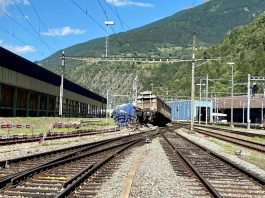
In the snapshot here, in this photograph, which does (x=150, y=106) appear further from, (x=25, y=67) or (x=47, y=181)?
(x=47, y=181)

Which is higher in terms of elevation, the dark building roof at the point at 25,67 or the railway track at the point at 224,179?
the dark building roof at the point at 25,67

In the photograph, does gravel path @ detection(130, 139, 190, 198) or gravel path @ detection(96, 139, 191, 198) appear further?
gravel path @ detection(130, 139, 190, 198)

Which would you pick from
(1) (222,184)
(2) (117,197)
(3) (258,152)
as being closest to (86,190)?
(2) (117,197)

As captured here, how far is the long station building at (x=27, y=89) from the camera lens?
2277 inches

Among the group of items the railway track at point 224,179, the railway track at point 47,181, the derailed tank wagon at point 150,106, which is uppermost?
the derailed tank wagon at point 150,106

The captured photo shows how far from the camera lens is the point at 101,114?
536 feet

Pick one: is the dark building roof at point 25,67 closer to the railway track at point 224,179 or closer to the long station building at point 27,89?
the long station building at point 27,89

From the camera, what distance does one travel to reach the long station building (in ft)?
190

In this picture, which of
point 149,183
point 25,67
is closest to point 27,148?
point 149,183

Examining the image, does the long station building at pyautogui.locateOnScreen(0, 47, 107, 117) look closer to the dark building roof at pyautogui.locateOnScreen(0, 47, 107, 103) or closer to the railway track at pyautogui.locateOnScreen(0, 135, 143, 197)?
the dark building roof at pyautogui.locateOnScreen(0, 47, 107, 103)

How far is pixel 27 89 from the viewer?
2635 inches

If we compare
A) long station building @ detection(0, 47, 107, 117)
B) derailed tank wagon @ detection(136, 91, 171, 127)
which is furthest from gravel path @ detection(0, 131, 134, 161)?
long station building @ detection(0, 47, 107, 117)

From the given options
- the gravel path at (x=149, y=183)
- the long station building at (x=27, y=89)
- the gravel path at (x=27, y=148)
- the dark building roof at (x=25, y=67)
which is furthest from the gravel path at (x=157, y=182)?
the long station building at (x=27, y=89)

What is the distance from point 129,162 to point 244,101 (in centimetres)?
8897
